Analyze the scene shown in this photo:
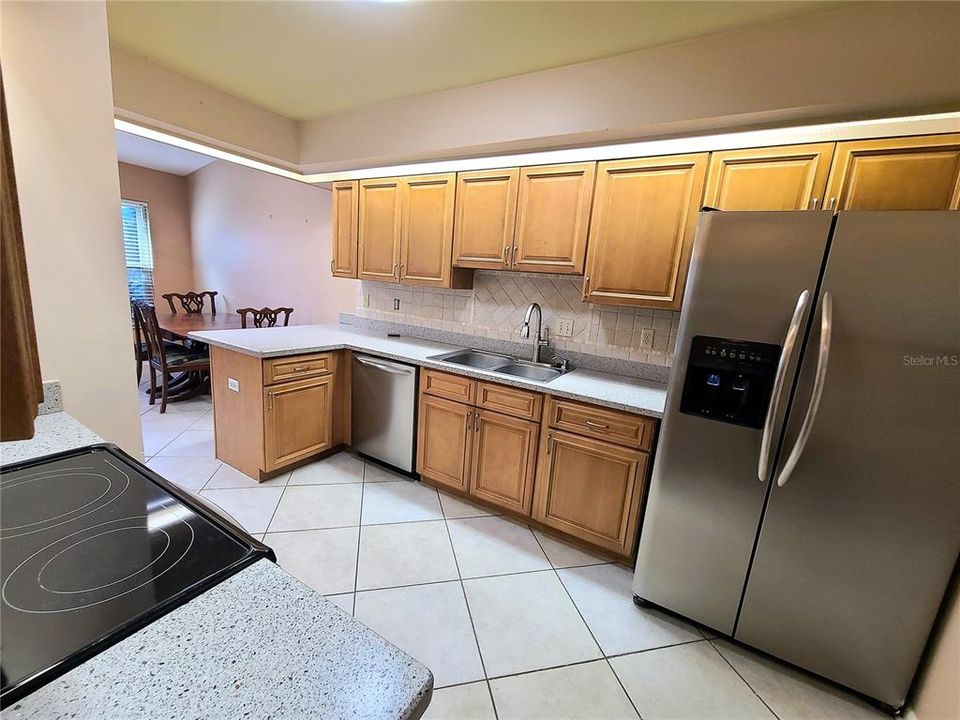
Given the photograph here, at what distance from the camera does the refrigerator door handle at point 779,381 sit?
1.40 meters

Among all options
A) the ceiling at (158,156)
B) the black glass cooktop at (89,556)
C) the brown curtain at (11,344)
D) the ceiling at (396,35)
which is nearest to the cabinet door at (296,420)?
the black glass cooktop at (89,556)

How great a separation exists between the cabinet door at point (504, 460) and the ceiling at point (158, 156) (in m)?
4.53

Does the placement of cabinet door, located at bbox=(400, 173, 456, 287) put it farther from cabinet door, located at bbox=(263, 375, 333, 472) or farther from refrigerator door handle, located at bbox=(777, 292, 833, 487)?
refrigerator door handle, located at bbox=(777, 292, 833, 487)

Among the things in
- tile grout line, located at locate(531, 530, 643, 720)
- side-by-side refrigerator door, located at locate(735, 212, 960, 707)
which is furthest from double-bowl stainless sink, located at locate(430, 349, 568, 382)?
side-by-side refrigerator door, located at locate(735, 212, 960, 707)

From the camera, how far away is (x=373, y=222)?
305 centimetres

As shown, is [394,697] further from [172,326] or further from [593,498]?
[172,326]

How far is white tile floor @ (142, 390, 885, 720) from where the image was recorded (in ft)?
4.80

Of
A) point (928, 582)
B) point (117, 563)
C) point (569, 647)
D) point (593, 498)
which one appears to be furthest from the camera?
point (593, 498)

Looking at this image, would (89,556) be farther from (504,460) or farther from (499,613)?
(504,460)

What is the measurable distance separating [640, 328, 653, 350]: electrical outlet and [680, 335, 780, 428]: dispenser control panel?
82 cm

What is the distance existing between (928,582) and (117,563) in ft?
7.49

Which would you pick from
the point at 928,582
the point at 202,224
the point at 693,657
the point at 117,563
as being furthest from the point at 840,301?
the point at 202,224

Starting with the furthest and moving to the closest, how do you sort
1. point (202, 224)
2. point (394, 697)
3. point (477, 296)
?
point (202, 224)
point (477, 296)
point (394, 697)

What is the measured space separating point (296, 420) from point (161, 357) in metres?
2.01
